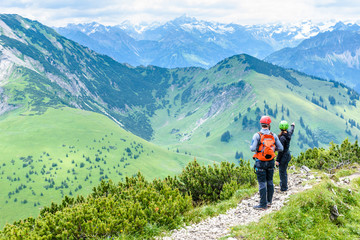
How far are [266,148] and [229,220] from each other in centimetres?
467

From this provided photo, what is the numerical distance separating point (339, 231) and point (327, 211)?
1.18 metres

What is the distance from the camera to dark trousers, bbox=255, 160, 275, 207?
15.8 metres

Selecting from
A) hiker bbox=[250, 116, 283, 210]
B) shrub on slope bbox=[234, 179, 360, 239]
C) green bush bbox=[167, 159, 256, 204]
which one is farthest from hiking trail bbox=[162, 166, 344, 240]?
green bush bbox=[167, 159, 256, 204]

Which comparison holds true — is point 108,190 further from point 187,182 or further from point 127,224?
point 127,224

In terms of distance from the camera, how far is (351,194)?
15812mm

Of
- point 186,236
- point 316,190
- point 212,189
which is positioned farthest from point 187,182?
point 316,190

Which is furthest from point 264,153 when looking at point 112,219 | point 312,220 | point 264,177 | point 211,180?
point 211,180

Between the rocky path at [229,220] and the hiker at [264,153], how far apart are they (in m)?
0.74

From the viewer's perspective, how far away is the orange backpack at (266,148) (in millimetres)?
15500

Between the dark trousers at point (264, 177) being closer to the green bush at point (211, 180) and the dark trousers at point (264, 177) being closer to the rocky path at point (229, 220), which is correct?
the rocky path at point (229, 220)

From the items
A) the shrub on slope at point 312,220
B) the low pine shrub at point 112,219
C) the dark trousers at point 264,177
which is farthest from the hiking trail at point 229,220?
the shrub on slope at point 312,220

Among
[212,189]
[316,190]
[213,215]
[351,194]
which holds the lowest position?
[212,189]

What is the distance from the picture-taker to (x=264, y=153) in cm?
1559

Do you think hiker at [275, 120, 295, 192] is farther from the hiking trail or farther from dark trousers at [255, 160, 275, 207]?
→ dark trousers at [255, 160, 275, 207]
